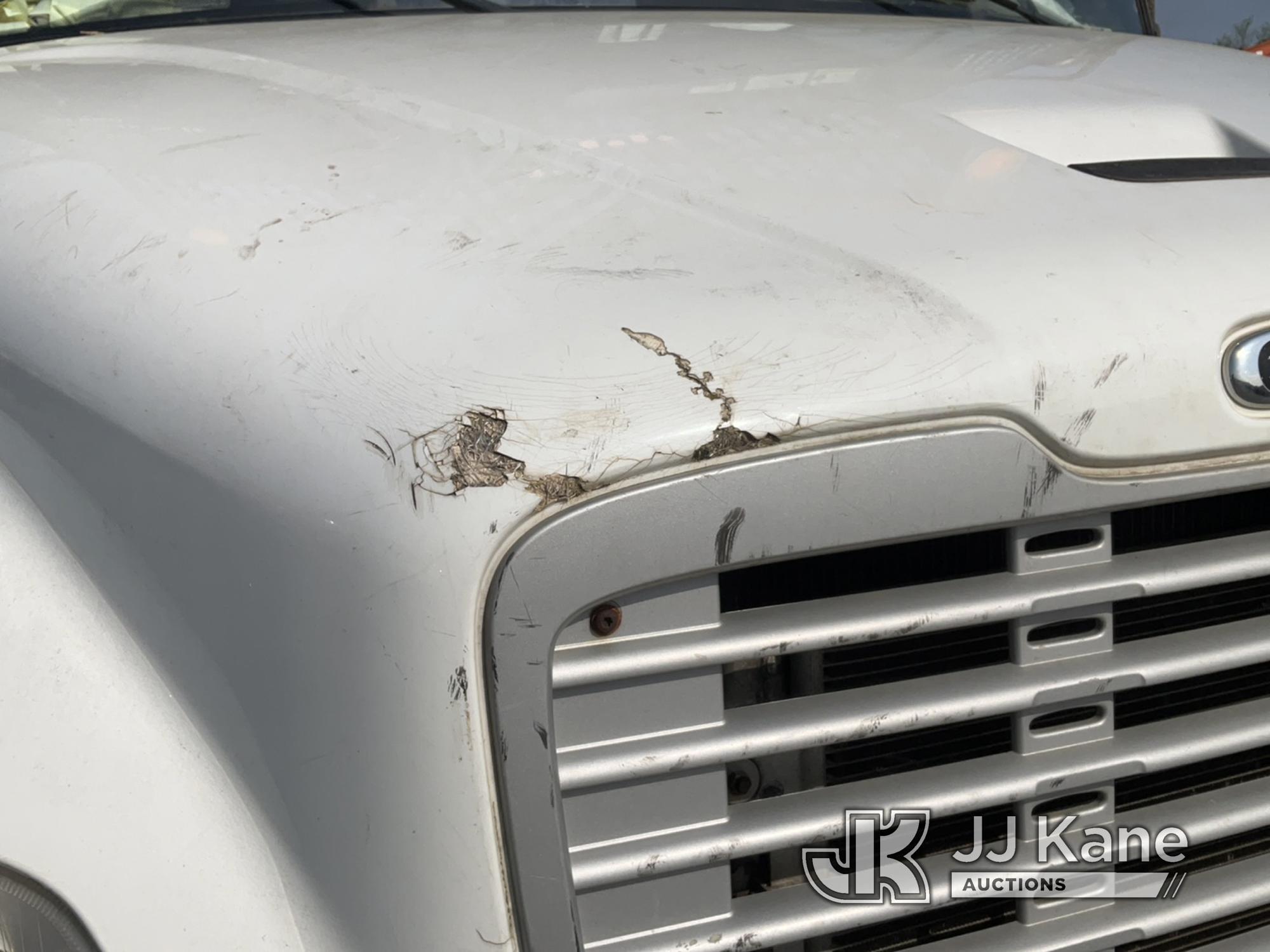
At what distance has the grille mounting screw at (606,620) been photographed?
121cm

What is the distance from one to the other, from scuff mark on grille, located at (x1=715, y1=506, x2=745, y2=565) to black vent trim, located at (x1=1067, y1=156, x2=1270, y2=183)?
0.76m

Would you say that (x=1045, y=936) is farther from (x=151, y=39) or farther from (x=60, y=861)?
(x=151, y=39)

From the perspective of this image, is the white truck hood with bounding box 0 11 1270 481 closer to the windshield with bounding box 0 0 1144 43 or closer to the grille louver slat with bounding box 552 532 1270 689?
the grille louver slat with bounding box 552 532 1270 689

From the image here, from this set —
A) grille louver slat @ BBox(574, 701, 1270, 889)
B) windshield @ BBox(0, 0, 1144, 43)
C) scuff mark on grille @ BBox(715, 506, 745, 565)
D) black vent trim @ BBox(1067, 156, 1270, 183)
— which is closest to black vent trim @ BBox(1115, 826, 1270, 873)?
grille louver slat @ BBox(574, 701, 1270, 889)

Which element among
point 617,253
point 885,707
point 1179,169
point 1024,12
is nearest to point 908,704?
point 885,707

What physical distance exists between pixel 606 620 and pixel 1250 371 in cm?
76

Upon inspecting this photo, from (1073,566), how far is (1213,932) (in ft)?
1.96

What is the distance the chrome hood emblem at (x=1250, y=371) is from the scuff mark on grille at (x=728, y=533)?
0.59 m

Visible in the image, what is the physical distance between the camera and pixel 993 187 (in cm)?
155

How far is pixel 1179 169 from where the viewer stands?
5.51ft

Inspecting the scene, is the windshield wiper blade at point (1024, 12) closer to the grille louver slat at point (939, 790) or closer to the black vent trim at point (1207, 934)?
the grille louver slat at point (939, 790)

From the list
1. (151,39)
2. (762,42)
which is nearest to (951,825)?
(762,42)

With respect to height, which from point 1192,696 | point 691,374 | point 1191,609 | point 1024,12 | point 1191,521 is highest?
point 1024,12

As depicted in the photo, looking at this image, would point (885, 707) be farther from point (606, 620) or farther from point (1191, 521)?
point (1191, 521)
